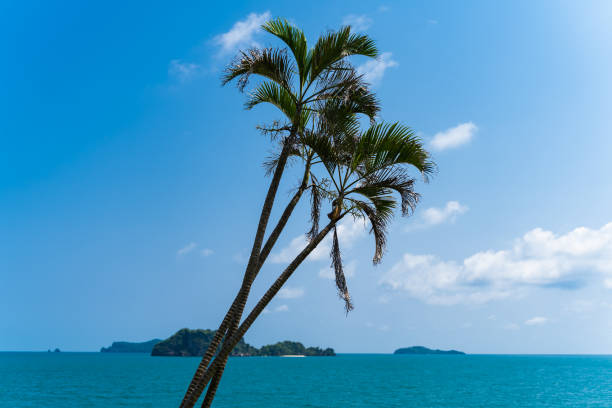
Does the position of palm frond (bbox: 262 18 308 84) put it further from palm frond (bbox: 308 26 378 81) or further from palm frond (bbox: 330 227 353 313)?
palm frond (bbox: 330 227 353 313)

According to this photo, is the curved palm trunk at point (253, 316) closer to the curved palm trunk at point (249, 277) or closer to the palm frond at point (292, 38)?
the curved palm trunk at point (249, 277)

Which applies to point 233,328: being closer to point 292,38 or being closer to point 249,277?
point 249,277

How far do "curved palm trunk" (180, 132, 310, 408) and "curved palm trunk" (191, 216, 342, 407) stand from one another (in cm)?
13

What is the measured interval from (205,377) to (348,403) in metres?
33.4

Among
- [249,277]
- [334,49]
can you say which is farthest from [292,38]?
[249,277]

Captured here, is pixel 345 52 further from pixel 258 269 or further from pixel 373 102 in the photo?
pixel 258 269

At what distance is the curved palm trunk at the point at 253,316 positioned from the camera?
246 inches

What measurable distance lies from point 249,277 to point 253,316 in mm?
516

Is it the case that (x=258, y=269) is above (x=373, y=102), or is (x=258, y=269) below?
below

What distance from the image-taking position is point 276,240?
706 centimetres

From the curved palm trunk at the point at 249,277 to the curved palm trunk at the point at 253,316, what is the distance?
13 centimetres

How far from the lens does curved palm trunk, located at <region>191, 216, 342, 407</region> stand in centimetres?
624

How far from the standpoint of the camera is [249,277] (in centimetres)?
663

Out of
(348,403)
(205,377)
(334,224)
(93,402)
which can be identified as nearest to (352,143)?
(334,224)
